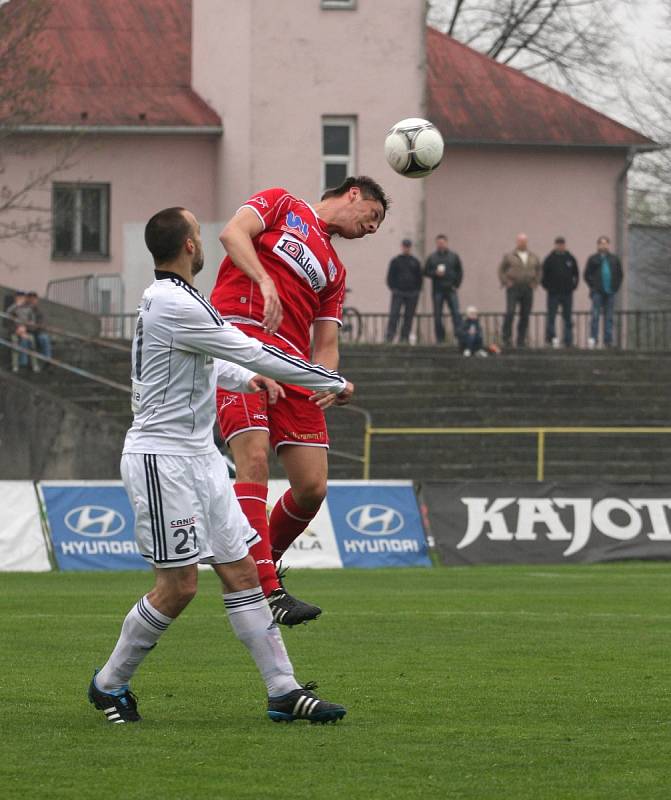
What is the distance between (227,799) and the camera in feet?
17.6

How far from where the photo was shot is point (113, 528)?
60.6ft

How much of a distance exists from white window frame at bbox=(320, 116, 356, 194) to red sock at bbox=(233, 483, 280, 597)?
27806 millimetres

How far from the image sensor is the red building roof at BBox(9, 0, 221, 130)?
36.9 meters

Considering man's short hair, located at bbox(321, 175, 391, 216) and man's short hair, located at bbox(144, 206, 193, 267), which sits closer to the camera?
man's short hair, located at bbox(144, 206, 193, 267)

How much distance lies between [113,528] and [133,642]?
38.1 ft

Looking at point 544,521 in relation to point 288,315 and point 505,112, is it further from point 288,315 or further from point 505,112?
point 505,112

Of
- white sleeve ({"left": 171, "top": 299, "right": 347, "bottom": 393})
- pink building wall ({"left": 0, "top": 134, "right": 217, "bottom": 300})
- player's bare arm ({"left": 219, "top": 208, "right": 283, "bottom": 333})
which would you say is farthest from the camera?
pink building wall ({"left": 0, "top": 134, "right": 217, "bottom": 300})

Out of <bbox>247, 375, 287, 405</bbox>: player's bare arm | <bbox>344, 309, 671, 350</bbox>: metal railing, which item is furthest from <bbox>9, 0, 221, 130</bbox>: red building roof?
<bbox>247, 375, 287, 405</bbox>: player's bare arm

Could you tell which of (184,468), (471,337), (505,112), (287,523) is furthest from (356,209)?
(505,112)

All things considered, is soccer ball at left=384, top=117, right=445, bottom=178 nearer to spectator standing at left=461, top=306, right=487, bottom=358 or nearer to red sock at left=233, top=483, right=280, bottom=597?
red sock at left=233, top=483, right=280, bottom=597

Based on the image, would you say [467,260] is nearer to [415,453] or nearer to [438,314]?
[438,314]

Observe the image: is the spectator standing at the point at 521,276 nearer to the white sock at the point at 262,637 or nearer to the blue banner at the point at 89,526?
the blue banner at the point at 89,526

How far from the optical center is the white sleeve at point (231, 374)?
7066mm

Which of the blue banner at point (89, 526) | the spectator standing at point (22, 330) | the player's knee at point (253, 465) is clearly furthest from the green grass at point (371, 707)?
the spectator standing at point (22, 330)
